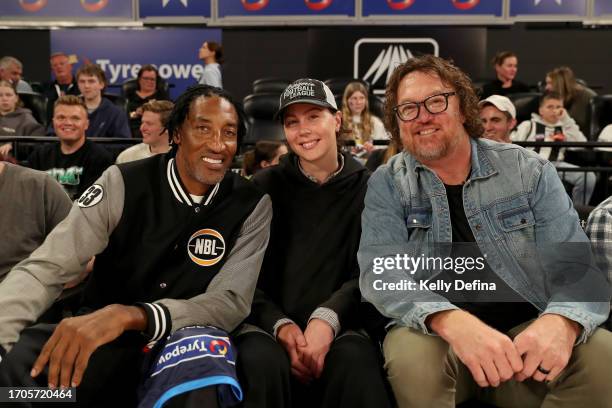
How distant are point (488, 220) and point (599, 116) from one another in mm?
3909

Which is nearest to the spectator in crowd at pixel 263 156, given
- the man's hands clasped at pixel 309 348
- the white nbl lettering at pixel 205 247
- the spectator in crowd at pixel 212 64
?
the white nbl lettering at pixel 205 247

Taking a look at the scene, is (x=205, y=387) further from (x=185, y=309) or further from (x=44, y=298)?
(x=44, y=298)

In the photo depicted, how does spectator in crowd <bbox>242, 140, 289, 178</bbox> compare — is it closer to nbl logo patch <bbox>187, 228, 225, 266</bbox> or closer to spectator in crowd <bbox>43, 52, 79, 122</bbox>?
nbl logo patch <bbox>187, 228, 225, 266</bbox>

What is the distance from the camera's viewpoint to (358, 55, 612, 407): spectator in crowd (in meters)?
1.86

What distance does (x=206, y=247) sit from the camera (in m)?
2.24

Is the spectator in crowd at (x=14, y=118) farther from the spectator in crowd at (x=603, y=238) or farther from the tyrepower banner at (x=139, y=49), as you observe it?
the spectator in crowd at (x=603, y=238)

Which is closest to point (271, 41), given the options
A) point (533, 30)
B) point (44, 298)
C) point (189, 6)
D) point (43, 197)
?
point (189, 6)

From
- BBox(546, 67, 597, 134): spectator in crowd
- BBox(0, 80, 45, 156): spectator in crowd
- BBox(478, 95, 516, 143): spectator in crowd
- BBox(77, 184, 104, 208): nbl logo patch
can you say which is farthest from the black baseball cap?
BBox(546, 67, 597, 134): spectator in crowd

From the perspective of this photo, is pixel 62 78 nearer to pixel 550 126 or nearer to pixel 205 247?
pixel 550 126

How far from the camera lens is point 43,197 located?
2.55 meters

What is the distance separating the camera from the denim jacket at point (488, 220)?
6.87 ft

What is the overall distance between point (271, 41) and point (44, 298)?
7553 mm

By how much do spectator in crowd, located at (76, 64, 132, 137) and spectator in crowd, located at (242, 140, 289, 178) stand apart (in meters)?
2.09

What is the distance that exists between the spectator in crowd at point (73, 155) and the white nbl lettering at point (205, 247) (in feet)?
7.78
